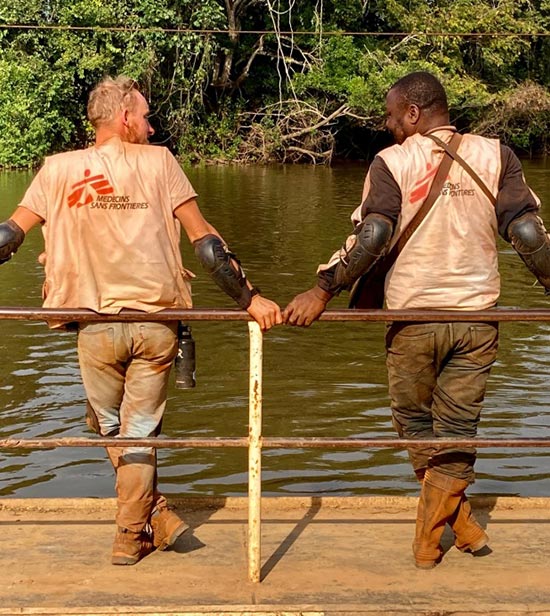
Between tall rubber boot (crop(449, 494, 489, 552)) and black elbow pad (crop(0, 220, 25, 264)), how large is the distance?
198cm

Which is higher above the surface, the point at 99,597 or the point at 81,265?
the point at 81,265

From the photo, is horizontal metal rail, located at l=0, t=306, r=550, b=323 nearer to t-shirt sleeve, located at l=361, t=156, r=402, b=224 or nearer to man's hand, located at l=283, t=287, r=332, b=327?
man's hand, located at l=283, t=287, r=332, b=327

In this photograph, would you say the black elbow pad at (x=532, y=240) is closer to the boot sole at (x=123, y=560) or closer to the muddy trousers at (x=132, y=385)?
the muddy trousers at (x=132, y=385)

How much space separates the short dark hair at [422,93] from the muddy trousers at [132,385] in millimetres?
1268

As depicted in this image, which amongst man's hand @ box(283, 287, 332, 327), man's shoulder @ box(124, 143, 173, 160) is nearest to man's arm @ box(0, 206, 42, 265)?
man's shoulder @ box(124, 143, 173, 160)

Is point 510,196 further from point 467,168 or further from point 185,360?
point 185,360

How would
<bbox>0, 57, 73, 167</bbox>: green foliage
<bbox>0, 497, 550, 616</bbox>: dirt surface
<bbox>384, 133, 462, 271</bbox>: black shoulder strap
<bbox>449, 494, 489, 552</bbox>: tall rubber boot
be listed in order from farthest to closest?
<bbox>0, 57, 73, 167</bbox>: green foliage
<bbox>449, 494, 489, 552</bbox>: tall rubber boot
<bbox>384, 133, 462, 271</bbox>: black shoulder strap
<bbox>0, 497, 550, 616</bbox>: dirt surface

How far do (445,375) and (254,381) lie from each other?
2.62ft

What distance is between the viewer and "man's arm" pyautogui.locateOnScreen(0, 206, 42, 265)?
420 cm

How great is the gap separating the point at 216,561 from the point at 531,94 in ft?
122

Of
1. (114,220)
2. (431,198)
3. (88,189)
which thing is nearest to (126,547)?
(114,220)

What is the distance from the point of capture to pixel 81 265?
421 centimetres

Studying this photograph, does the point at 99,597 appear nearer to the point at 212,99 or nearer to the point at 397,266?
the point at 397,266

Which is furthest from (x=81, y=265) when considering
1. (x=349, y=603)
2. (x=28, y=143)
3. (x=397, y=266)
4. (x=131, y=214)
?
(x=28, y=143)
